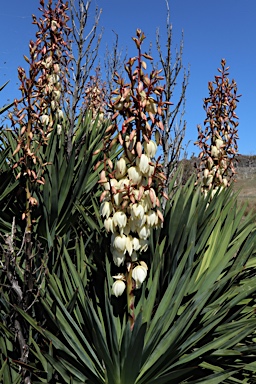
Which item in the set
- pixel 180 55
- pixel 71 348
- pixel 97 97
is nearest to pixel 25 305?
pixel 71 348

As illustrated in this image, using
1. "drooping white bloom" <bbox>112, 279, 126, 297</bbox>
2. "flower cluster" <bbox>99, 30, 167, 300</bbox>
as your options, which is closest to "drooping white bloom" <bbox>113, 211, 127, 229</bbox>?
"flower cluster" <bbox>99, 30, 167, 300</bbox>

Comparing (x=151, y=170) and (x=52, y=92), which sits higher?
(x=52, y=92)

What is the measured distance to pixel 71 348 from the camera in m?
1.75

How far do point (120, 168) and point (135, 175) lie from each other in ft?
0.21

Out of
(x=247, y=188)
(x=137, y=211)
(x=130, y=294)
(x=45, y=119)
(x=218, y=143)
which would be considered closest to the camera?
(x=137, y=211)

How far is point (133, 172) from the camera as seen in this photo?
59.4 inches

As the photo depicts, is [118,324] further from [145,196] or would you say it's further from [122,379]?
[145,196]

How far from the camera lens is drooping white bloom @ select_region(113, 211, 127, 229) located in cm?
150

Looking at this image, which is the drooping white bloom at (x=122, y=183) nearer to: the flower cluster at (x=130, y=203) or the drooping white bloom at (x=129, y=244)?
the flower cluster at (x=130, y=203)

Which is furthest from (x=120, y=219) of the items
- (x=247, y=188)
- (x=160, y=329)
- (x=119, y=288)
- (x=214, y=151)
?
→ (x=247, y=188)

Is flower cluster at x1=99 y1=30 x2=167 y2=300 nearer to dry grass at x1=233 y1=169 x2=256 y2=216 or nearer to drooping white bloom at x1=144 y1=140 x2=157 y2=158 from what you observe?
drooping white bloom at x1=144 y1=140 x2=157 y2=158

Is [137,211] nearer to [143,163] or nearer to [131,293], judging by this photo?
[143,163]

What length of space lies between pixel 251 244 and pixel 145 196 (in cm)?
90

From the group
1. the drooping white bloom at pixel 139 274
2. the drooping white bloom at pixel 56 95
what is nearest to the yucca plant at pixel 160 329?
the drooping white bloom at pixel 139 274
